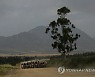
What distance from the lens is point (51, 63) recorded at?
205 ft

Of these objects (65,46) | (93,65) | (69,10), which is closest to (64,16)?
(69,10)

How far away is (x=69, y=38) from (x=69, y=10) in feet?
19.0

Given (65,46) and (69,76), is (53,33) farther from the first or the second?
(69,76)

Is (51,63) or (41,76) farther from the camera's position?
(51,63)

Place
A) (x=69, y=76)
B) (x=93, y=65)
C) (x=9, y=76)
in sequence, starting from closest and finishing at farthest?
(x=69, y=76)
(x=9, y=76)
(x=93, y=65)

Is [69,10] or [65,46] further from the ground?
[69,10]

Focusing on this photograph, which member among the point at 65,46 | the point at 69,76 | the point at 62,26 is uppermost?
the point at 62,26

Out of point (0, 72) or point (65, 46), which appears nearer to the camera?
point (0, 72)

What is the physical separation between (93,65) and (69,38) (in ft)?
70.6

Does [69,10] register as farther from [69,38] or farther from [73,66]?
[73,66]

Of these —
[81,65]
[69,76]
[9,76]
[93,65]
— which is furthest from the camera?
[81,65]

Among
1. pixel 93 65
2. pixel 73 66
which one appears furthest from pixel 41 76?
pixel 73 66

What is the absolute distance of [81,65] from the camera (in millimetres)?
45031

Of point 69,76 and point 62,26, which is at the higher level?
point 62,26
